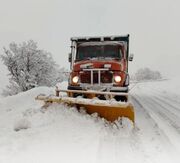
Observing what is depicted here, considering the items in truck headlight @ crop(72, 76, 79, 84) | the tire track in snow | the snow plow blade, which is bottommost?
the tire track in snow

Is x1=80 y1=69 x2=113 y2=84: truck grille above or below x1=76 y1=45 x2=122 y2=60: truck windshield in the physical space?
below

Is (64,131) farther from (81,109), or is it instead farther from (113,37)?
(113,37)

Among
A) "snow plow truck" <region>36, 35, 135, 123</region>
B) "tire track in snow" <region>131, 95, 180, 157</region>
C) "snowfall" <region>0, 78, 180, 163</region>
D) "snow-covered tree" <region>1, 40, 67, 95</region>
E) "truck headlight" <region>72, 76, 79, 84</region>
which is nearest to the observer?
"snowfall" <region>0, 78, 180, 163</region>

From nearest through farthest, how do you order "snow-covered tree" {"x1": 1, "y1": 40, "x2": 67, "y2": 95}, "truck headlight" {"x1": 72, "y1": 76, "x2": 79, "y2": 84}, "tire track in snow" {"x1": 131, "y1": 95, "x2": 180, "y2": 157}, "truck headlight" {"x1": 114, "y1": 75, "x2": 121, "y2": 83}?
"tire track in snow" {"x1": 131, "y1": 95, "x2": 180, "y2": 157} → "truck headlight" {"x1": 114, "y1": 75, "x2": 121, "y2": 83} → "truck headlight" {"x1": 72, "y1": 76, "x2": 79, "y2": 84} → "snow-covered tree" {"x1": 1, "y1": 40, "x2": 67, "y2": 95}

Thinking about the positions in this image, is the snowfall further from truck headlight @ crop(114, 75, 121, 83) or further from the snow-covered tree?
the snow-covered tree

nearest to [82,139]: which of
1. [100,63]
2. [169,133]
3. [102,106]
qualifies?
[102,106]

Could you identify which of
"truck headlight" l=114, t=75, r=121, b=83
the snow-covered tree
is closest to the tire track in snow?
"truck headlight" l=114, t=75, r=121, b=83

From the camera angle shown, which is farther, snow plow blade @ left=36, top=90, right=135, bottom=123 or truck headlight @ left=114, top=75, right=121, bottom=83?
truck headlight @ left=114, top=75, right=121, bottom=83

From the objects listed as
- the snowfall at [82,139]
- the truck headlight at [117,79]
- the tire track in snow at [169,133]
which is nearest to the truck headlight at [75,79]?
the truck headlight at [117,79]

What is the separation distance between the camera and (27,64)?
2528cm

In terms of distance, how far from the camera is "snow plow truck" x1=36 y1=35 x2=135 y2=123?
6.23 metres

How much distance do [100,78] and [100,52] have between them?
1.39 m

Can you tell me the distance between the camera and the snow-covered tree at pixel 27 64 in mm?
25141

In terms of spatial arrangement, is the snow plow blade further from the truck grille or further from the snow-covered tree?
the snow-covered tree
